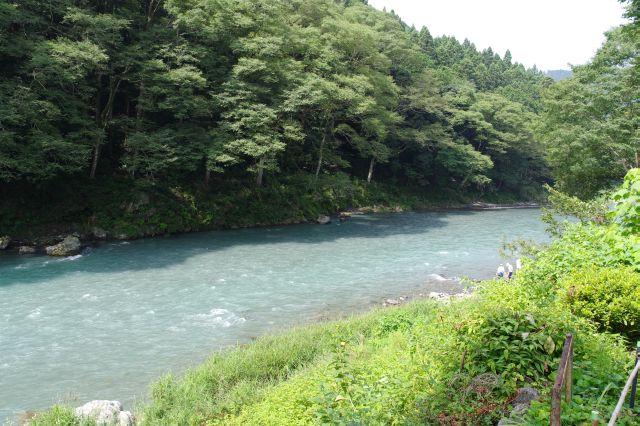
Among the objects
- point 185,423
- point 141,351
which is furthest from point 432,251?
point 185,423

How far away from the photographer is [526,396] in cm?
430

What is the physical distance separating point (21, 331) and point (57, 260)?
7.61 metres

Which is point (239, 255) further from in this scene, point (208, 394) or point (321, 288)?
point (208, 394)

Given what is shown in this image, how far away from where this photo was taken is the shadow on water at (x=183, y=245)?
17.6m

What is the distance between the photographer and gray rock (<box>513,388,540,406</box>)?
4.25 meters

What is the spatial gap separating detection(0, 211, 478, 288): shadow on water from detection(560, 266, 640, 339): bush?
54.9 ft

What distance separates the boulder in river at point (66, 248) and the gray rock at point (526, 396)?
20449mm

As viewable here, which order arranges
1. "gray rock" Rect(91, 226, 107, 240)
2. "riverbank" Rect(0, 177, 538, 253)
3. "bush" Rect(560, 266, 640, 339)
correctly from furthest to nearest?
"gray rock" Rect(91, 226, 107, 240), "riverbank" Rect(0, 177, 538, 253), "bush" Rect(560, 266, 640, 339)

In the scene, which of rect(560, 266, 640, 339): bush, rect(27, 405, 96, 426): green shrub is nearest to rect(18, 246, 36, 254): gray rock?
rect(27, 405, 96, 426): green shrub

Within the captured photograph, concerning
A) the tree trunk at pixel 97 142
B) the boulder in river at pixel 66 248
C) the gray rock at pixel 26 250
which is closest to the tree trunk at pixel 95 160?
the tree trunk at pixel 97 142

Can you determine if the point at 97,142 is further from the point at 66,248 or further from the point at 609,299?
the point at 609,299

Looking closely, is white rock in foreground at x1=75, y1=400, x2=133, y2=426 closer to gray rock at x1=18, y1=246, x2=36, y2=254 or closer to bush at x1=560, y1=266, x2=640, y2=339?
bush at x1=560, y1=266, x2=640, y2=339

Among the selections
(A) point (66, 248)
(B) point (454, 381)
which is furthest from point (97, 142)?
(B) point (454, 381)

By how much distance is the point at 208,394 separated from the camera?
26.4 feet
